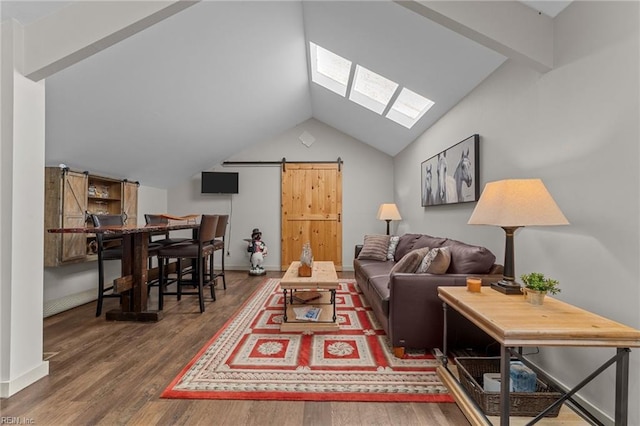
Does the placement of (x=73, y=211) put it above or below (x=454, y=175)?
below

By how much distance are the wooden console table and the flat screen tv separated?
200 inches

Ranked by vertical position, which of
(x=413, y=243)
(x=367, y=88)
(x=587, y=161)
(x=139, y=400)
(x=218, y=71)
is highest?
(x=367, y=88)

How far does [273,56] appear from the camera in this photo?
11.7 feet

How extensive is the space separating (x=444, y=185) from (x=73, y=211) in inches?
168

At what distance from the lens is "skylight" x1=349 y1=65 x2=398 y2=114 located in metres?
3.72

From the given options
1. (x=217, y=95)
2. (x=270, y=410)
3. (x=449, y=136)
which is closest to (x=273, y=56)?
(x=217, y=95)

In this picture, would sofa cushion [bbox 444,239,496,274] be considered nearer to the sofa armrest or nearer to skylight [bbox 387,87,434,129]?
the sofa armrest

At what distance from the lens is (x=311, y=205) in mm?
5914

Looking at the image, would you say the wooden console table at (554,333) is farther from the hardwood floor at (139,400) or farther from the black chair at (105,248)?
the black chair at (105,248)

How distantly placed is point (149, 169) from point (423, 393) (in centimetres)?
477

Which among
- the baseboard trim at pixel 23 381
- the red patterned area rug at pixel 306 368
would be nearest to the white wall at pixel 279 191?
the red patterned area rug at pixel 306 368

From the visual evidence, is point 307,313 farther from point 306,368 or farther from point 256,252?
point 256,252

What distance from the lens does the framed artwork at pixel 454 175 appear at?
2.72 metres

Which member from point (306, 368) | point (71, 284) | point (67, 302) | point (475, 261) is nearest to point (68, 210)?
point (71, 284)
